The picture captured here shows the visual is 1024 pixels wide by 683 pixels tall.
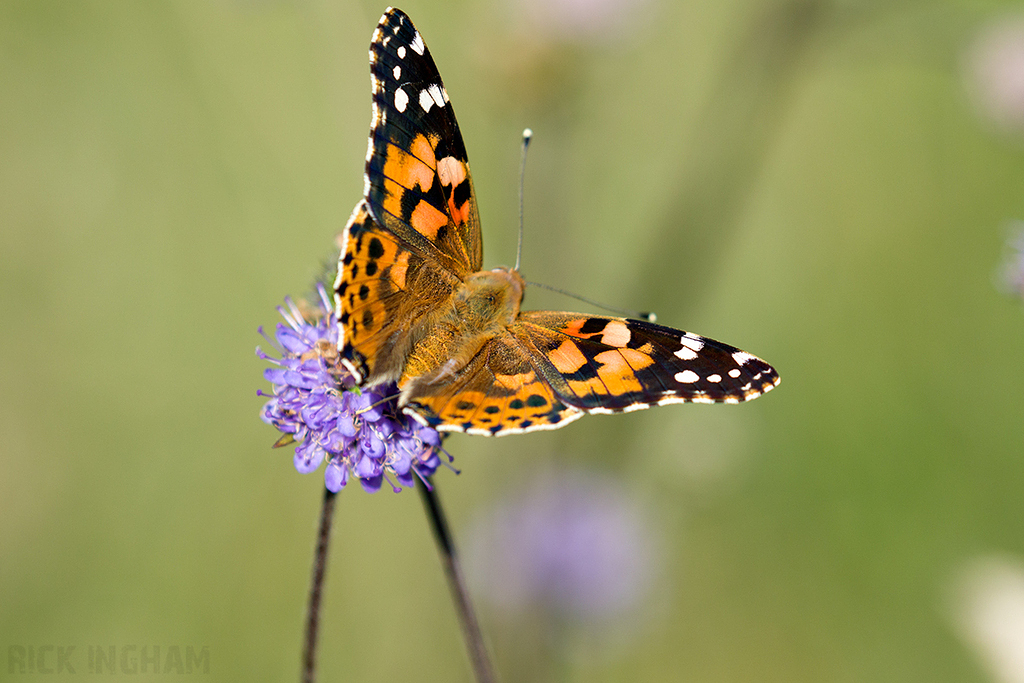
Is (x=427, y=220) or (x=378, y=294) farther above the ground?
(x=427, y=220)

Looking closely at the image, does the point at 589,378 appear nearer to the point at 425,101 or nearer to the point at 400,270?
the point at 400,270

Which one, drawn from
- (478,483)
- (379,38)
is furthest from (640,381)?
(478,483)

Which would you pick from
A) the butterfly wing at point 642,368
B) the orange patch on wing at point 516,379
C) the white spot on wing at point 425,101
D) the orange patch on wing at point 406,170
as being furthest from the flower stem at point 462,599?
the white spot on wing at point 425,101

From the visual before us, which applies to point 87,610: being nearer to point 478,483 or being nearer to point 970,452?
point 478,483

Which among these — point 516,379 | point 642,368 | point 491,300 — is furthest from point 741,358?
point 491,300

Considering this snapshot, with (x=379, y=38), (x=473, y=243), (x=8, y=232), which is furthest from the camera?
(x=8, y=232)

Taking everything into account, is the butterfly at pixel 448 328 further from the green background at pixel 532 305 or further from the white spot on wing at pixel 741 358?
the green background at pixel 532 305
